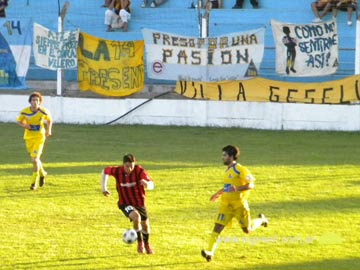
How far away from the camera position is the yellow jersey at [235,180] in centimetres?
1143

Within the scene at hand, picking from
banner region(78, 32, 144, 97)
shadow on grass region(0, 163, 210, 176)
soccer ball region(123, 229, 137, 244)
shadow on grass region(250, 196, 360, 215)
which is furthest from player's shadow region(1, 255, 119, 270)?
banner region(78, 32, 144, 97)

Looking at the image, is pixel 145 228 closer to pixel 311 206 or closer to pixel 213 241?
pixel 213 241

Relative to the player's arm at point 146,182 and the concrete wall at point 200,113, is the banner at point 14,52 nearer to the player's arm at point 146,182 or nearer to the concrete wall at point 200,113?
the concrete wall at point 200,113

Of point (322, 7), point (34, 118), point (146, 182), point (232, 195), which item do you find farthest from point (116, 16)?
point (232, 195)

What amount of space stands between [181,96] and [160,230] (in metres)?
11.9

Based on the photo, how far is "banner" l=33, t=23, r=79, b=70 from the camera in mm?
26000

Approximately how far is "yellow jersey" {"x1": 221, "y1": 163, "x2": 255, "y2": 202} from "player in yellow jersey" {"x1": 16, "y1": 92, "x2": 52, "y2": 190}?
19.4 ft

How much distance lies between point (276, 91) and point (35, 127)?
8871 millimetres

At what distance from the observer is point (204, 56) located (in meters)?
24.8

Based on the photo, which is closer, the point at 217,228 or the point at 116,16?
the point at 217,228

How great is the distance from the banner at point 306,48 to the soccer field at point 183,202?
184 cm

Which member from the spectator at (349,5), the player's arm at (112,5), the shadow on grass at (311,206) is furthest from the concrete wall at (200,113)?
the shadow on grass at (311,206)

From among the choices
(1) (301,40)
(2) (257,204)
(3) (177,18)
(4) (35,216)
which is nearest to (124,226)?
(4) (35,216)

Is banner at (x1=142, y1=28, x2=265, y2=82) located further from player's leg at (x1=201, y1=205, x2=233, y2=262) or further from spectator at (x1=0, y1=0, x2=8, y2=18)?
player's leg at (x1=201, y1=205, x2=233, y2=262)
